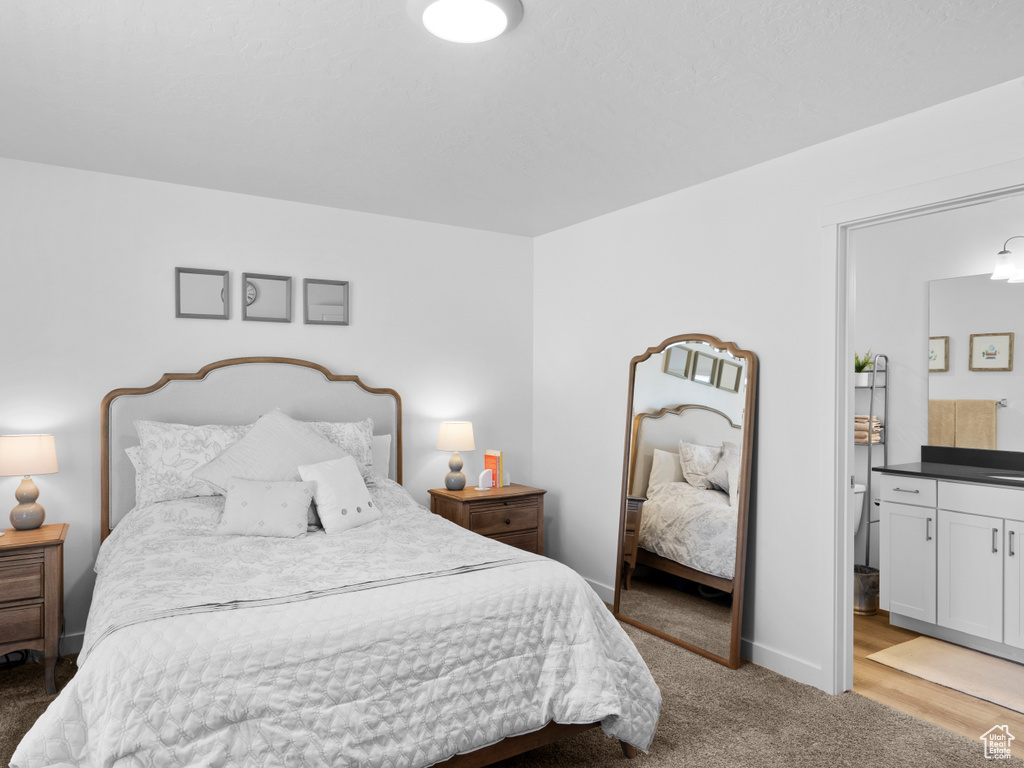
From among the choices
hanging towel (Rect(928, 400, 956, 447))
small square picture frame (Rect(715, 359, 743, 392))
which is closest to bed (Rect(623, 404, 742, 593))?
small square picture frame (Rect(715, 359, 743, 392))

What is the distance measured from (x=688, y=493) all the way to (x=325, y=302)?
2435mm

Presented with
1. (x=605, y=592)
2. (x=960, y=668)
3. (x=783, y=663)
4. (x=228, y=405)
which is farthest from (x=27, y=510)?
(x=960, y=668)


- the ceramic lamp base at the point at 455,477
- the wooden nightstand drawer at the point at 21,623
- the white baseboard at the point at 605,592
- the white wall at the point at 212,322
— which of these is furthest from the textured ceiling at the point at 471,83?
the white baseboard at the point at 605,592

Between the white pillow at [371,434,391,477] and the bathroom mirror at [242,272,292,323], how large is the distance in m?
0.91

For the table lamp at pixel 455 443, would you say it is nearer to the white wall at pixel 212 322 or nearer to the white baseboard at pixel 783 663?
the white wall at pixel 212 322

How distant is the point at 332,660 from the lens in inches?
77.3

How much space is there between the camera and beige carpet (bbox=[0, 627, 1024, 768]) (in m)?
2.42

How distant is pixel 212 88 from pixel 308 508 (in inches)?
71.9

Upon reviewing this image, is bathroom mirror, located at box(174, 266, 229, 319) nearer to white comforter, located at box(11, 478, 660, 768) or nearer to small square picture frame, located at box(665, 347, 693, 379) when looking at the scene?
white comforter, located at box(11, 478, 660, 768)

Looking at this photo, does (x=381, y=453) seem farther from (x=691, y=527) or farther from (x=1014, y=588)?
(x=1014, y=588)

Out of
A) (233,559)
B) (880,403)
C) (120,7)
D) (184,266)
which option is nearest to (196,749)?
(233,559)

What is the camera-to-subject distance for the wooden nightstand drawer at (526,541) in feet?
13.8

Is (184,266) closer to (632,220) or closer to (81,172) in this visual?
(81,172)

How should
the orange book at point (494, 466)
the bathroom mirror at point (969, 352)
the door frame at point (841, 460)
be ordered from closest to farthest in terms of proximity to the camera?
the door frame at point (841, 460) → the bathroom mirror at point (969, 352) → the orange book at point (494, 466)
